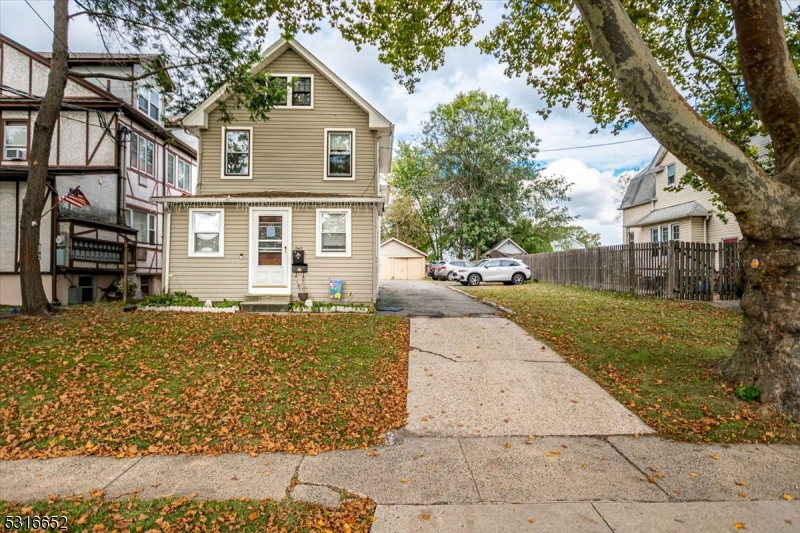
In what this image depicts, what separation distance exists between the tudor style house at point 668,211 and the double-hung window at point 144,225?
76.2 ft

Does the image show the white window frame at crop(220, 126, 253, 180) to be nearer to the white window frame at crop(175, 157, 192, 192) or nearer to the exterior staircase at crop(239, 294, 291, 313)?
the exterior staircase at crop(239, 294, 291, 313)

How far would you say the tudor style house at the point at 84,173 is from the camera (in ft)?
42.8

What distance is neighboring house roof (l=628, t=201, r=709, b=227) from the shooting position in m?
20.3

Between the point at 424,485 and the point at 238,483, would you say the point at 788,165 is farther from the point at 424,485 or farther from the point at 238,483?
the point at 238,483

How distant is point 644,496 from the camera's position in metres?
3.31

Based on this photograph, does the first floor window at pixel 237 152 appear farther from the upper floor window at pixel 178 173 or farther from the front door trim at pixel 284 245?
the upper floor window at pixel 178 173

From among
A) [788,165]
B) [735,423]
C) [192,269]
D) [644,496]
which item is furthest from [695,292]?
[192,269]

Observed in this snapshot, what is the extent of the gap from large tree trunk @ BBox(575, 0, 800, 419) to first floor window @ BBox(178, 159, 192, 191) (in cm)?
2166

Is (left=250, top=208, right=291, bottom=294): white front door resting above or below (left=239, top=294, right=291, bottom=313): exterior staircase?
above

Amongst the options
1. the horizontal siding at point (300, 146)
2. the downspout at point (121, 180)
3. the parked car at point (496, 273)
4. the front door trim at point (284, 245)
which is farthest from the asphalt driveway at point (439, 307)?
the downspout at point (121, 180)

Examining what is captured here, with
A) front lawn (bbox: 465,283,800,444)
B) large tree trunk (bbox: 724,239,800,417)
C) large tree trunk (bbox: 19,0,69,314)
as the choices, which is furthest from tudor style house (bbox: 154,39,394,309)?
large tree trunk (bbox: 724,239,800,417)

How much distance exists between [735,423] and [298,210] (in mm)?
10912

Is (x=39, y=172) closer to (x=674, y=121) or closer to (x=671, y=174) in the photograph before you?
(x=674, y=121)

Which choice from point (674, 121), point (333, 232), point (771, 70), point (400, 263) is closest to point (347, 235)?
point (333, 232)
